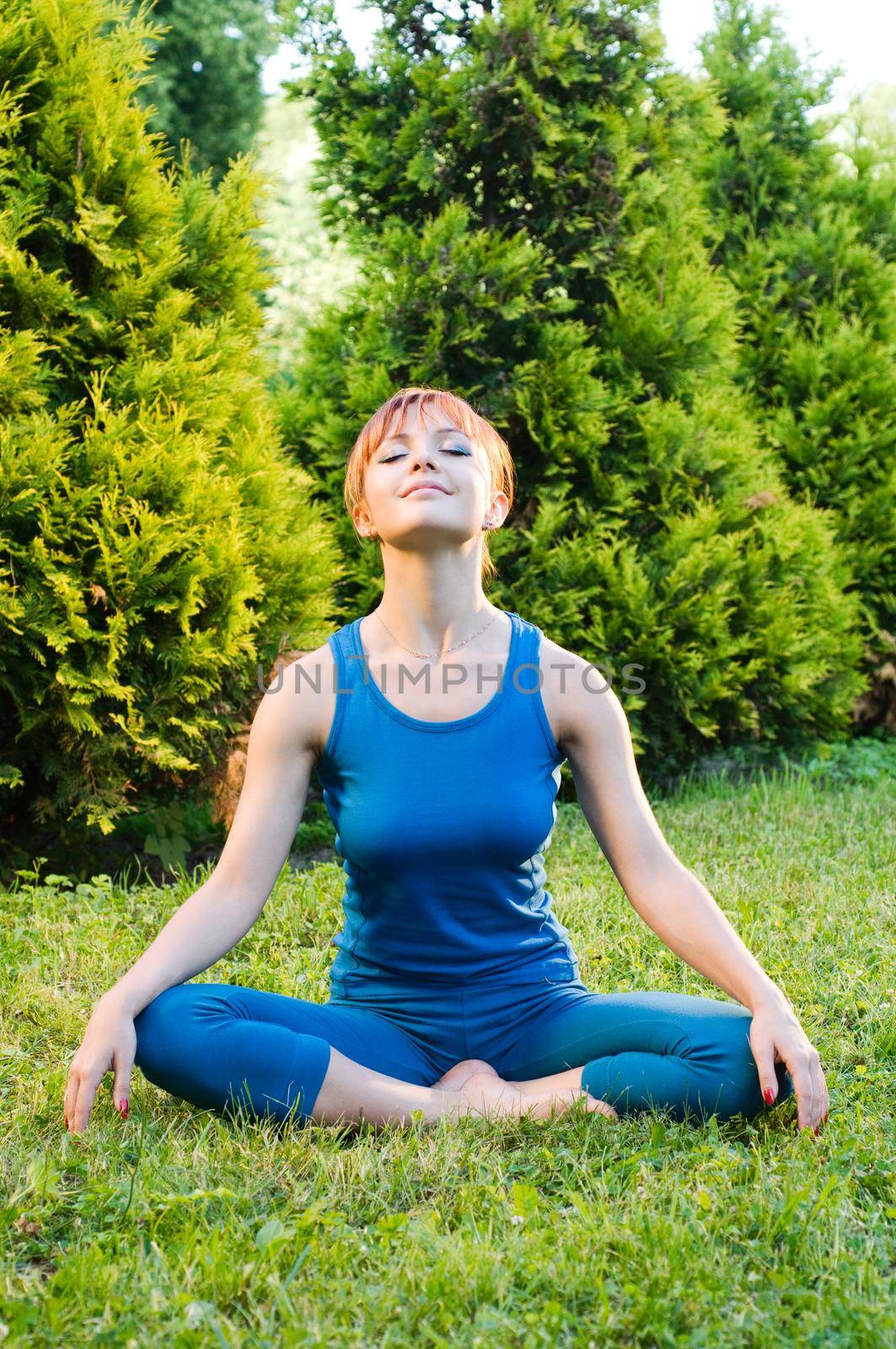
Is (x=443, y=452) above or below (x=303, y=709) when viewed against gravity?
above

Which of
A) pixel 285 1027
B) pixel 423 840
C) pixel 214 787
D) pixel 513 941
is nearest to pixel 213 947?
pixel 285 1027

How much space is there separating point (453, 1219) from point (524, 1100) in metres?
0.44

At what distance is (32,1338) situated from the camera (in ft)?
5.55

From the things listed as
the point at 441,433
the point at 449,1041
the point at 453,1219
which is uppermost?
the point at 441,433

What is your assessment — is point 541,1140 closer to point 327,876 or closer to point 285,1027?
point 285,1027

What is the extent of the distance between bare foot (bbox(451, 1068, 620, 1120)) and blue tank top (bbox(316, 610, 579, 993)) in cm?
23

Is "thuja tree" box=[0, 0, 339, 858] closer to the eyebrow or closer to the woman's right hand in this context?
the eyebrow

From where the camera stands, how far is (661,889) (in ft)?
8.23

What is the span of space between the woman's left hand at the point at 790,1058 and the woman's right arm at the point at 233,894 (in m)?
1.02

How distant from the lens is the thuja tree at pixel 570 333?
5363mm

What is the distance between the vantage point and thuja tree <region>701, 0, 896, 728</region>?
7051mm

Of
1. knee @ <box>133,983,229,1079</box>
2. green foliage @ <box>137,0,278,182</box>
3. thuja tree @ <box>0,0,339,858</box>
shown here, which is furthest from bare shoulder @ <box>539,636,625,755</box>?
green foliage @ <box>137,0,278,182</box>

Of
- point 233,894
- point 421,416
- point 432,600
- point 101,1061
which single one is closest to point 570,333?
point 421,416

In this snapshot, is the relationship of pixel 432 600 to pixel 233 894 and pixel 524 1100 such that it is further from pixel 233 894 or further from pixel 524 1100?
pixel 524 1100
